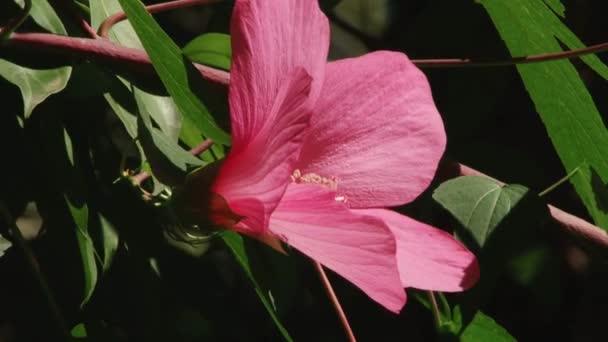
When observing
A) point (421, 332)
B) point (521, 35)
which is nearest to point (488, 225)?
point (521, 35)

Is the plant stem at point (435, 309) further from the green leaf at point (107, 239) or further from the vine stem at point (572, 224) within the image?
the green leaf at point (107, 239)

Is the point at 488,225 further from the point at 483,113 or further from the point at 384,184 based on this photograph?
the point at 483,113

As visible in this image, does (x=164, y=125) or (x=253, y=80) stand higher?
(x=253, y=80)

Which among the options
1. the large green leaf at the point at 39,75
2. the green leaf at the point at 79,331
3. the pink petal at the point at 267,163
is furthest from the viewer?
the green leaf at the point at 79,331

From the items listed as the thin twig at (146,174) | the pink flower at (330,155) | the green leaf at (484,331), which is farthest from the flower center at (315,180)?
the green leaf at (484,331)

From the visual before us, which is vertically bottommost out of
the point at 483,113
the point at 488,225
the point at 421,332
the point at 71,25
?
the point at 421,332

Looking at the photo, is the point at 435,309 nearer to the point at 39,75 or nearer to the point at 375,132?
the point at 375,132
